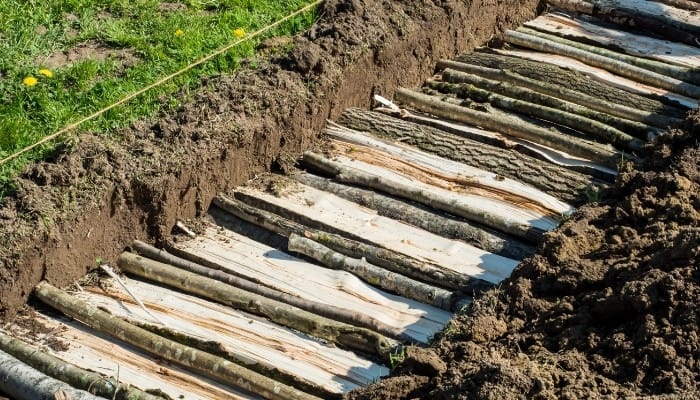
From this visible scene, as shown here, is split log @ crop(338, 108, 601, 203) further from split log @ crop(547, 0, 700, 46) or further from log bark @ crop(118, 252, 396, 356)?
split log @ crop(547, 0, 700, 46)

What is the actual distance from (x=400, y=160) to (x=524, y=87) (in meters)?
1.65

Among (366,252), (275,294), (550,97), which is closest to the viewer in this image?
(275,294)

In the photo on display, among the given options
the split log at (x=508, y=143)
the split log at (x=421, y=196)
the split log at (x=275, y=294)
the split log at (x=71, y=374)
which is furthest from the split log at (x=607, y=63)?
the split log at (x=71, y=374)

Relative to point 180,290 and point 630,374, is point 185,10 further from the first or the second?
point 630,374

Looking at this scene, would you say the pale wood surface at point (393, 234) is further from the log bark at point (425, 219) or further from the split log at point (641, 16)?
the split log at point (641, 16)

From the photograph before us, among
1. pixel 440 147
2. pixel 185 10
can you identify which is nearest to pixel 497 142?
pixel 440 147

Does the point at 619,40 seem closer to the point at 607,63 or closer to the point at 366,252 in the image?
the point at 607,63

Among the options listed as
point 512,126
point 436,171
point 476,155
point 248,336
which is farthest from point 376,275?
point 512,126

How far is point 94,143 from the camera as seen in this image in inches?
275

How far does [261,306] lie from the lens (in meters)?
6.55

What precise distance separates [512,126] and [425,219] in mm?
1443

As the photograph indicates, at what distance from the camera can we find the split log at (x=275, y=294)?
6.38m

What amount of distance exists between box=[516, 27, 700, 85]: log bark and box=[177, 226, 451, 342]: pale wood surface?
391 centimetres

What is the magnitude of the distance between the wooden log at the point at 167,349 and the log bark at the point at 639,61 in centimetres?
505
